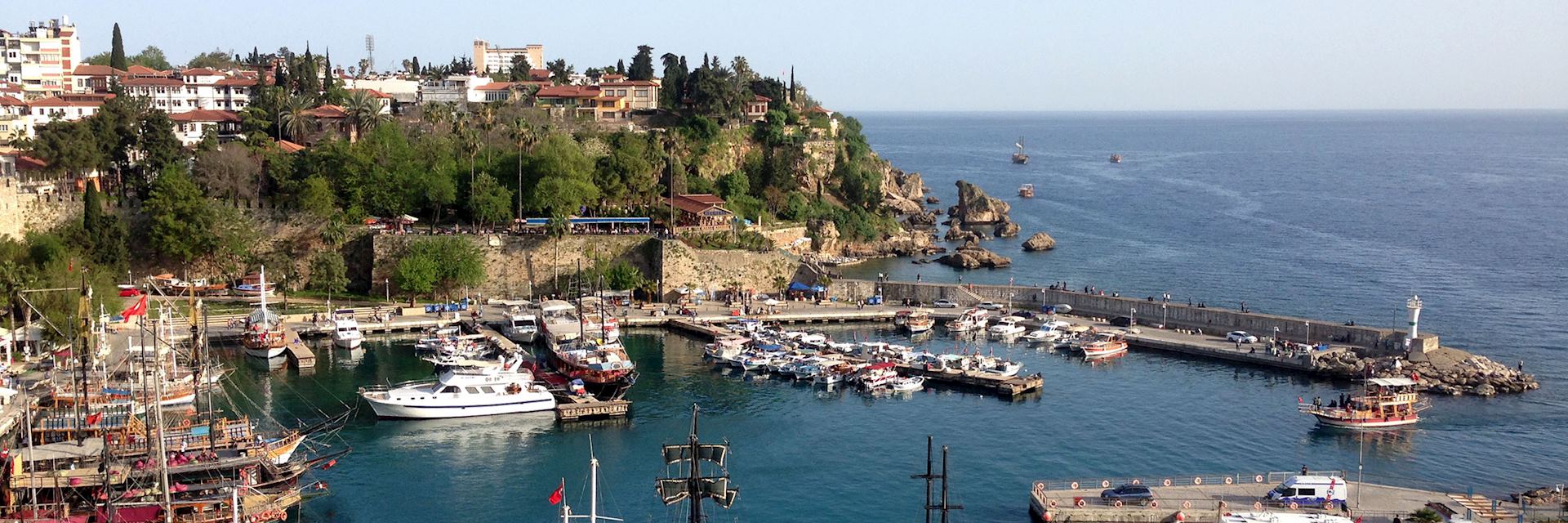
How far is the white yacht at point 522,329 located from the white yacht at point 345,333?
6.65m

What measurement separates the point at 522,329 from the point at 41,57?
62.6 metres

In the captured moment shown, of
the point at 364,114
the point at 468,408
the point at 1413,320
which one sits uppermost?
the point at 364,114

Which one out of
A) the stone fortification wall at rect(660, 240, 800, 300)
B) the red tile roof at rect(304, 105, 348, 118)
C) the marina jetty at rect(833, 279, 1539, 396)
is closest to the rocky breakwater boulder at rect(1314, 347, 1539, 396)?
the marina jetty at rect(833, 279, 1539, 396)

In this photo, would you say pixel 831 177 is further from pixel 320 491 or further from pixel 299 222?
pixel 320 491

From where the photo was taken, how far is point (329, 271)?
223 ft

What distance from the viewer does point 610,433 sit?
4797cm

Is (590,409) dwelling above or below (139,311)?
below

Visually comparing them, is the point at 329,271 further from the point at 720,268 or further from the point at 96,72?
the point at 96,72

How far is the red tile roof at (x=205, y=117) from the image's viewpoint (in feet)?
278

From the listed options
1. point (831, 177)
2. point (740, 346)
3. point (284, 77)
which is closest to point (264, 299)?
point (740, 346)

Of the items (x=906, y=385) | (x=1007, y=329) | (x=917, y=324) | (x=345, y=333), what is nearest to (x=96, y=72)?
(x=345, y=333)

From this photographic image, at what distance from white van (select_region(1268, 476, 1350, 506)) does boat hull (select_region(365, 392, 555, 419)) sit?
84.8 ft

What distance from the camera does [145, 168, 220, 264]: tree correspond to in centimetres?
6844

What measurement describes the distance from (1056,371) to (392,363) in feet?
93.6
